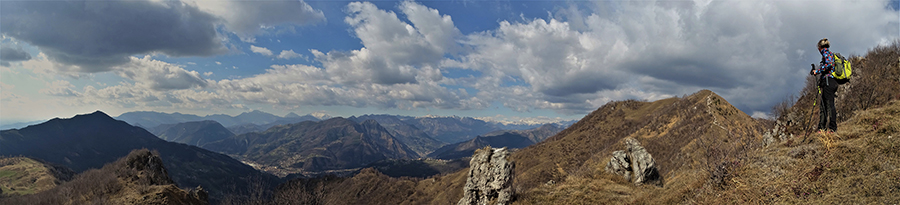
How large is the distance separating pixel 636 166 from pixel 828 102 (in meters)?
12.8

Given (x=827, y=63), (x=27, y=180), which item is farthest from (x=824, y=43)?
(x=27, y=180)

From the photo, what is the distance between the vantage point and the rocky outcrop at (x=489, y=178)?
22750mm

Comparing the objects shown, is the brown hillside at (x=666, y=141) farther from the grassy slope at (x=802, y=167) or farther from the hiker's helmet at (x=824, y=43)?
the hiker's helmet at (x=824, y=43)

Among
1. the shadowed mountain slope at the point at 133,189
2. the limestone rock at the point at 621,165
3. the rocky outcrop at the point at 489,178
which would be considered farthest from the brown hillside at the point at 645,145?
the shadowed mountain slope at the point at 133,189

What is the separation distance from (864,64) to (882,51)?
1669mm

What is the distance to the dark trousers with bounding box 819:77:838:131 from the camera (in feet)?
44.3

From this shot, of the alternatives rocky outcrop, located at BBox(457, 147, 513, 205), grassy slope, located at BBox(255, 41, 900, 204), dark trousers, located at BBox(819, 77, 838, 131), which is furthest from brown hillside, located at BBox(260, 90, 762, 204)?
dark trousers, located at BBox(819, 77, 838, 131)

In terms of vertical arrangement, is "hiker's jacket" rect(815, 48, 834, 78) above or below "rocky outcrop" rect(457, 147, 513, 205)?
above

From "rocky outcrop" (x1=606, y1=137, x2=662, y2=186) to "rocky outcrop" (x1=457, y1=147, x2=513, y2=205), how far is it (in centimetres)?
954

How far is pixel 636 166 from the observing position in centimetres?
2541

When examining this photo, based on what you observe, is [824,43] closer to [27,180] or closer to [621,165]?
[621,165]

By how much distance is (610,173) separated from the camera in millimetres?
25234

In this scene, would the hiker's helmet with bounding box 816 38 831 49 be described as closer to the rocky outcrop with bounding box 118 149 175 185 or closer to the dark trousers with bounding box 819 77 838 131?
the dark trousers with bounding box 819 77 838 131

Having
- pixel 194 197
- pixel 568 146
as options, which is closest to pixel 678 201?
pixel 194 197
